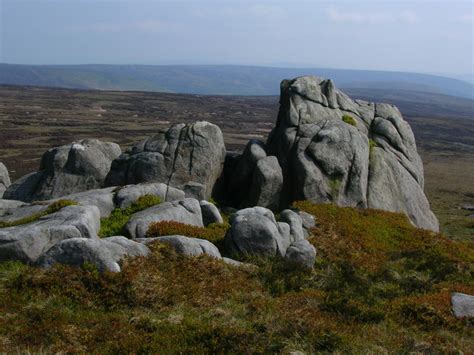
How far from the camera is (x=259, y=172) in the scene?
36.8 meters

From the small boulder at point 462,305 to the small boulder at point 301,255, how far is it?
644cm

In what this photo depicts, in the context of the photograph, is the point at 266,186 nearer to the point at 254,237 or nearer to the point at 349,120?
the point at 349,120

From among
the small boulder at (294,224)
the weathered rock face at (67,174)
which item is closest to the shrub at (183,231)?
the small boulder at (294,224)

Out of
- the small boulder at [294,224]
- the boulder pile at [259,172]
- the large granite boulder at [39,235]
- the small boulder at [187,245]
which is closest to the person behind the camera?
the large granite boulder at [39,235]

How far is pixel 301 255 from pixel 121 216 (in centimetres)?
1109

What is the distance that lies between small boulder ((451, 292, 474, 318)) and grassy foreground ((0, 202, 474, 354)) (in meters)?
0.37

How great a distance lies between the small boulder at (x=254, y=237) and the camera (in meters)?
24.1

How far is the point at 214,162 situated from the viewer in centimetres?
3884

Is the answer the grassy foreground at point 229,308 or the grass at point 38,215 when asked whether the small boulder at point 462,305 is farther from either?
the grass at point 38,215

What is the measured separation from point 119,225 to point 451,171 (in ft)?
462

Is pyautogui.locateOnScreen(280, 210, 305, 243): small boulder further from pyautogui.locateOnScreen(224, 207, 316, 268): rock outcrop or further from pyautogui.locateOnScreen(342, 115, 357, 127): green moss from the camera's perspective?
pyautogui.locateOnScreen(342, 115, 357, 127): green moss

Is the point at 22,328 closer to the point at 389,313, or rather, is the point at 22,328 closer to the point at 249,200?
the point at 389,313

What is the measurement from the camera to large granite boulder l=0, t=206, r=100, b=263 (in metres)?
20.5

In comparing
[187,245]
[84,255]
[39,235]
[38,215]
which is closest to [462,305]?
[187,245]
